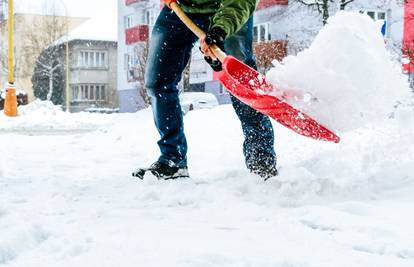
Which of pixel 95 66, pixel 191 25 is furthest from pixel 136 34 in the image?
pixel 191 25

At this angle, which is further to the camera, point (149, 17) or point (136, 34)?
point (149, 17)

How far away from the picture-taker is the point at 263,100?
2660 mm

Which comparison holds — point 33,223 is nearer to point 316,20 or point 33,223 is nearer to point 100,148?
point 100,148

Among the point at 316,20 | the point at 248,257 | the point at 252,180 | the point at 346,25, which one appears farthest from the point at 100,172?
the point at 316,20

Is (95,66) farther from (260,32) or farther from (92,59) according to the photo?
(260,32)

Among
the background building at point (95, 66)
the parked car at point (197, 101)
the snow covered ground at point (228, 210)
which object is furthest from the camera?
the background building at point (95, 66)

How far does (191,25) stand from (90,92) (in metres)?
41.0

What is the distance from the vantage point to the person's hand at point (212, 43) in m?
2.77

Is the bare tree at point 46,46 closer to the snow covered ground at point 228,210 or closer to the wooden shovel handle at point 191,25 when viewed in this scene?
the snow covered ground at point 228,210

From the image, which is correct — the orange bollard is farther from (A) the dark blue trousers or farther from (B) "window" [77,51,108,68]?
(B) "window" [77,51,108,68]

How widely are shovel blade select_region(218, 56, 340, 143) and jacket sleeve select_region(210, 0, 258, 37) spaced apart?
0.49 ft

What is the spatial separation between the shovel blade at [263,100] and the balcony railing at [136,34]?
24.3 meters

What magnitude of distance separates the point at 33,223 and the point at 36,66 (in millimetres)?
39226

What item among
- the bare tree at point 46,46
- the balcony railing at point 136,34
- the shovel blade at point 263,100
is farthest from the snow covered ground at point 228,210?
the bare tree at point 46,46
